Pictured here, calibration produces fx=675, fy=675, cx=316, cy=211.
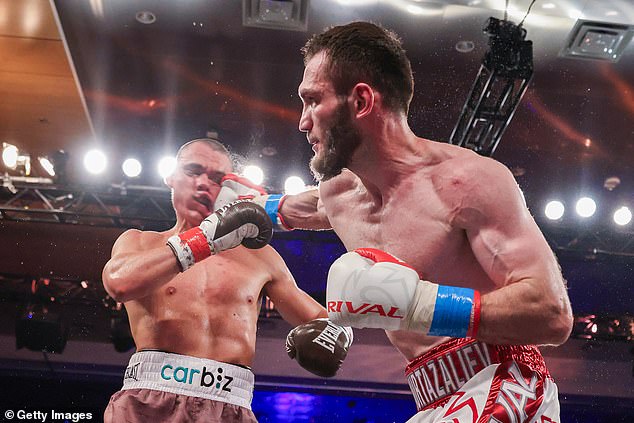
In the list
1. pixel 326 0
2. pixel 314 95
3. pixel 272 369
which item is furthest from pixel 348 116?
pixel 272 369

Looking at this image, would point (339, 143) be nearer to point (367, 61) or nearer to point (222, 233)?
point (367, 61)

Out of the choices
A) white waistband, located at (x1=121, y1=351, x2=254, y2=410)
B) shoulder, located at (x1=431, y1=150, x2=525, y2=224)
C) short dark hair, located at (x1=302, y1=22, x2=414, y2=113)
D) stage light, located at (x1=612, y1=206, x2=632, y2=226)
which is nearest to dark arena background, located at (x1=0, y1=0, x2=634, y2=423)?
stage light, located at (x1=612, y1=206, x2=632, y2=226)

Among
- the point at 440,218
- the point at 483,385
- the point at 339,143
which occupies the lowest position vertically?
the point at 483,385

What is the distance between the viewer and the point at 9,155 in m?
5.59

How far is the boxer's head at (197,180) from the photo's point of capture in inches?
116

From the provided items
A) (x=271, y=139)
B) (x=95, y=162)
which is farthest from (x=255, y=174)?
(x=95, y=162)

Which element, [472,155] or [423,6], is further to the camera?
[423,6]

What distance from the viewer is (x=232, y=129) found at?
596 centimetres

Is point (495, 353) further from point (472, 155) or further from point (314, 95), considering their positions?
point (314, 95)

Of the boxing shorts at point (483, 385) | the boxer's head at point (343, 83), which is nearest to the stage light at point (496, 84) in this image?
the boxer's head at point (343, 83)

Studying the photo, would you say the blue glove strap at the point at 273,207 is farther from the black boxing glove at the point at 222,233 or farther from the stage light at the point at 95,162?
the stage light at the point at 95,162

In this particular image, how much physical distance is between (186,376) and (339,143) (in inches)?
45.7

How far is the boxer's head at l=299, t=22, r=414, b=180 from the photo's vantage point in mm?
1754

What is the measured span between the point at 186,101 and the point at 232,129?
0.51m
